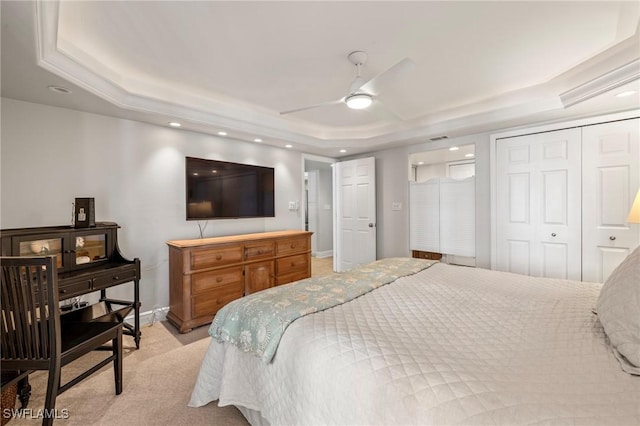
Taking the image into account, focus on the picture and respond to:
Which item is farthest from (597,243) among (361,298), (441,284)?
(361,298)

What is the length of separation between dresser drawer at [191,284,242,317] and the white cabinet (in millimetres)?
2722

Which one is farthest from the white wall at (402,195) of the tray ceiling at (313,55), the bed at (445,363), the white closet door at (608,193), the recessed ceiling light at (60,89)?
the recessed ceiling light at (60,89)

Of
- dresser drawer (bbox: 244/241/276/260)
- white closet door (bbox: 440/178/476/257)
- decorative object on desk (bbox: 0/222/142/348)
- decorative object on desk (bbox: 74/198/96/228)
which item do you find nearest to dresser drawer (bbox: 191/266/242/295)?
dresser drawer (bbox: 244/241/276/260)

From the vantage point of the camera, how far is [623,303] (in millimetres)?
1139

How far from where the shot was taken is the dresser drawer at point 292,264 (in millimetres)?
3744

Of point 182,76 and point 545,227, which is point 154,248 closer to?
point 182,76

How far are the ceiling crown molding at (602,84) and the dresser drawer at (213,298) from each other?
3.84m

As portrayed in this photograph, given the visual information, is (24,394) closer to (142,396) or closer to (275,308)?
(142,396)

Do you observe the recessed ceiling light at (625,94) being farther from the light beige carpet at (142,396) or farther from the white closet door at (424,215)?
the light beige carpet at (142,396)

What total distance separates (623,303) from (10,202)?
4.05 metres

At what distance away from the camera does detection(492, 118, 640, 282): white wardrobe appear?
9.30ft

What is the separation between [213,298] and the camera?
3.06 metres

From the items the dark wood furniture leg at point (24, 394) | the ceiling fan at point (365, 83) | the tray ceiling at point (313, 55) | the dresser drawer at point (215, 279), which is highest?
the tray ceiling at point (313, 55)

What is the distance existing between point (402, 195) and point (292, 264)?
206 centimetres
